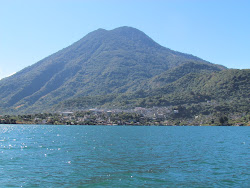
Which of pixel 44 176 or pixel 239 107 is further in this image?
pixel 239 107

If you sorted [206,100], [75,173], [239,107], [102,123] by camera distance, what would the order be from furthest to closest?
1. [206,100]
2. [239,107]
3. [102,123]
4. [75,173]

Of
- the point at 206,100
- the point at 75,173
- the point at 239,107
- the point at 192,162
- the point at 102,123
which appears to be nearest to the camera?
the point at 75,173

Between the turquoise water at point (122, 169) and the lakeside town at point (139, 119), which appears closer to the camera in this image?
the turquoise water at point (122, 169)

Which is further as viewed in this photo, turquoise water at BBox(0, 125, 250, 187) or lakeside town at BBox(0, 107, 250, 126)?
lakeside town at BBox(0, 107, 250, 126)

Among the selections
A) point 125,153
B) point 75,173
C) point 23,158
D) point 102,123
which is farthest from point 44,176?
point 102,123

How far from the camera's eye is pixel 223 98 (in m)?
193

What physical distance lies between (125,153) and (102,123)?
113 m

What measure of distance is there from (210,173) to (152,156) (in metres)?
9.66

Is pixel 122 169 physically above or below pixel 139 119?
below

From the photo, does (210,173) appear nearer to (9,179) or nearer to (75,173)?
(75,173)

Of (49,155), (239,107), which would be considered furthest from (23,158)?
(239,107)

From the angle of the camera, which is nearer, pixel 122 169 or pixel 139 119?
pixel 122 169

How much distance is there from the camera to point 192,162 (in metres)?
31.9

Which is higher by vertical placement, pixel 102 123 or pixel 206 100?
pixel 206 100
